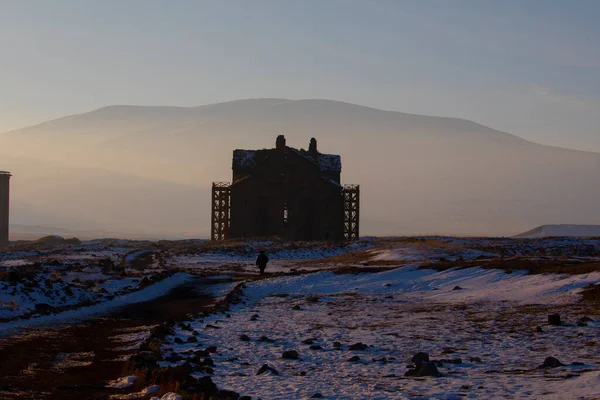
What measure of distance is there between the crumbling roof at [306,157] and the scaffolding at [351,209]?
301 centimetres

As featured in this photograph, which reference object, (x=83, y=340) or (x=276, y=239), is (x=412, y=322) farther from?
(x=276, y=239)

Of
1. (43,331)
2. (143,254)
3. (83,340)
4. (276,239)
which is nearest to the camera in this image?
(83,340)

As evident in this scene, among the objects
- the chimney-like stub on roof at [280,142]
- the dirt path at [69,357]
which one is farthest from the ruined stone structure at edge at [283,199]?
the dirt path at [69,357]

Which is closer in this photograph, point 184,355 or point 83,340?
point 184,355

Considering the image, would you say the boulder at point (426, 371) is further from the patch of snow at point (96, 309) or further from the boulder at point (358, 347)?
the patch of snow at point (96, 309)

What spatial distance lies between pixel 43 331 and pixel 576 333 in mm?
11421

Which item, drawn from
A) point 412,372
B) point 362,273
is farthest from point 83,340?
point 362,273

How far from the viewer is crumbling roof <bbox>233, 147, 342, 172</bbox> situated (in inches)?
3034

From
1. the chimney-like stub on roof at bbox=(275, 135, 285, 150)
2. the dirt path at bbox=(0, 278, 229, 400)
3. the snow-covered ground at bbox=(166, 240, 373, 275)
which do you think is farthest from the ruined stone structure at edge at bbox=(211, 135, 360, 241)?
the dirt path at bbox=(0, 278, 229, 400)

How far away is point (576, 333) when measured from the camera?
50.3ft

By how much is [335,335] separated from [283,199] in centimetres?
5686

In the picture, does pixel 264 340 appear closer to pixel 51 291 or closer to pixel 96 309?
pixel 96 309

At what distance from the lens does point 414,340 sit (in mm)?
15672

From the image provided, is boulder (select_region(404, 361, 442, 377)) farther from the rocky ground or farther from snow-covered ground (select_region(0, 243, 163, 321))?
snow-covered ground (select_region(0, 243, 163, 321))
